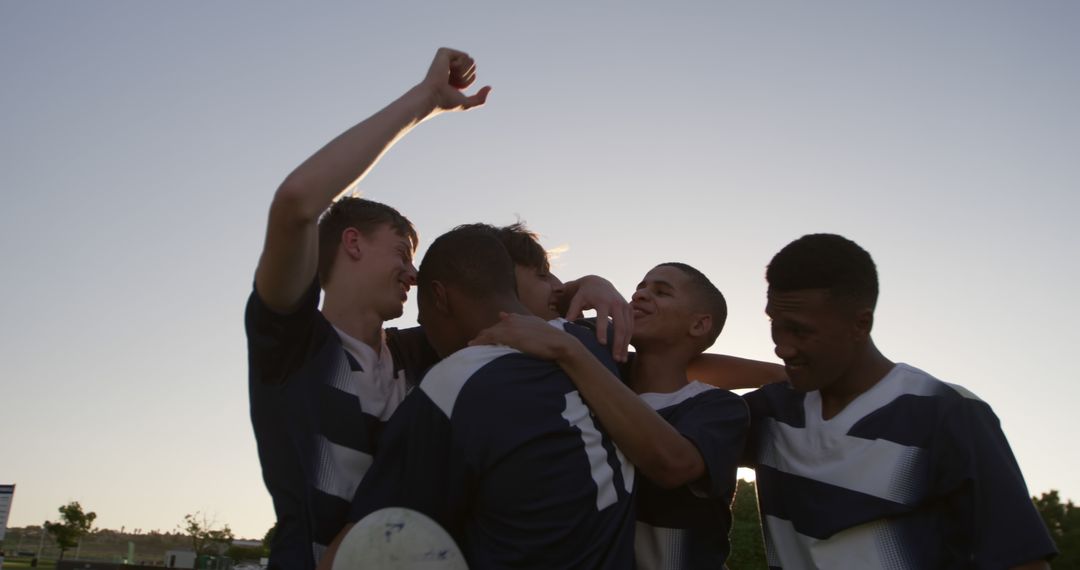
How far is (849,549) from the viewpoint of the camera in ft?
12.5

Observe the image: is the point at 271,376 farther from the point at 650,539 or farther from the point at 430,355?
the point at 650,539

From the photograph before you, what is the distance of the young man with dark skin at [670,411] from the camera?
3.40m

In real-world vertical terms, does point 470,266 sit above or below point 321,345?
above

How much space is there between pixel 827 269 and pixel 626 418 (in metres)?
1.43

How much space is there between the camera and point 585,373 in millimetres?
3406

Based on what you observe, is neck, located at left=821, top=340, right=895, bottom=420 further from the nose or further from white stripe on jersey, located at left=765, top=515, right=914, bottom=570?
white stripe on jersey, located at left=765, top=515, right=914, bottom=570

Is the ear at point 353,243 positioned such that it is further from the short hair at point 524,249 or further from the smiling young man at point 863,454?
the smiling young man at point 863,454

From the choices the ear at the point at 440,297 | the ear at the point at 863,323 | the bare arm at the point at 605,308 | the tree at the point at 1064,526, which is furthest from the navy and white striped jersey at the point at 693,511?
the tree at the point at 1064,526

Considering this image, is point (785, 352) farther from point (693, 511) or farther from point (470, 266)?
point (470, 266)

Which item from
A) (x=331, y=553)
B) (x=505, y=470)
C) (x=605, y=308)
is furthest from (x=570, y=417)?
(x=605, y=308)

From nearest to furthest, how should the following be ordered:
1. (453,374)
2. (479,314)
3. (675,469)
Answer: (453,374) < (675,469) < (479,314)

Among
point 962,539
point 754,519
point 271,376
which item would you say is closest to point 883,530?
point 962,539

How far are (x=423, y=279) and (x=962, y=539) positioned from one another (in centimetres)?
265

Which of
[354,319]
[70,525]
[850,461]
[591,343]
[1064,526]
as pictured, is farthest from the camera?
[70,525]
